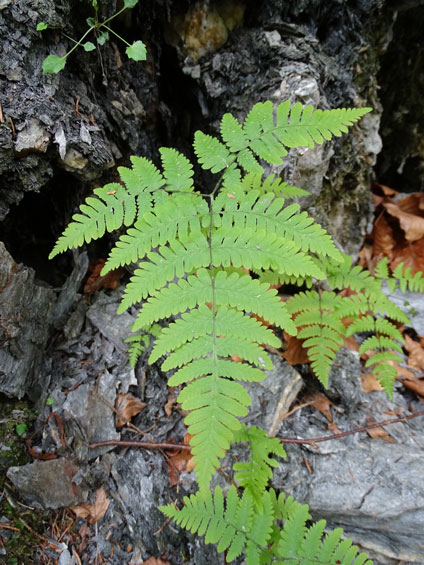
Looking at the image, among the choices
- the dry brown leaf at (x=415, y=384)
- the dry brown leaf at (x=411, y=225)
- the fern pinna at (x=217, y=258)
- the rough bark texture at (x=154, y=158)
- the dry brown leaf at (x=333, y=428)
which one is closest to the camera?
the fern pinna at (x=217, y=258)

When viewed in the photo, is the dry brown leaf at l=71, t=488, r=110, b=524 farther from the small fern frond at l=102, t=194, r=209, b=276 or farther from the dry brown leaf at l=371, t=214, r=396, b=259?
the dry brown leaf at l=371, t=214, r=396, b=259

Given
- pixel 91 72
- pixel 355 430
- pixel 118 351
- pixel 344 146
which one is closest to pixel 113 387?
pixel 118 351

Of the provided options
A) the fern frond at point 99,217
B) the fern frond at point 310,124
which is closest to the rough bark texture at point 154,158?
the fern frond at point 99,217

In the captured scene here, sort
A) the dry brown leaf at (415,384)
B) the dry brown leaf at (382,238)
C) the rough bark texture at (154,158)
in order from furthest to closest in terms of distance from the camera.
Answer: the dry brown leaf at (382,238), the dry brown leaf at (415,384), the rough bark texture at (154,158)

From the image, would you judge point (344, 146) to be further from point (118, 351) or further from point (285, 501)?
point (285, 501)

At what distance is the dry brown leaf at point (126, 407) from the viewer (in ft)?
9.68

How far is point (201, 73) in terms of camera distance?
11.0ft

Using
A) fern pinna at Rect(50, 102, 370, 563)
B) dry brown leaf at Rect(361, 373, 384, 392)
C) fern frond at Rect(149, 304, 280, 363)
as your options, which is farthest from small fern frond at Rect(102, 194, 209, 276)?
dry brown leaf at Rect(361, 373, 384, 392)

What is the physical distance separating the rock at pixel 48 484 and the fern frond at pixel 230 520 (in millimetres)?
778

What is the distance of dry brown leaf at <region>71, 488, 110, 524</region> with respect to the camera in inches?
106

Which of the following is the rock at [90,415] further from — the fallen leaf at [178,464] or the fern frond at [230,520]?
the fern frond at [230,520]

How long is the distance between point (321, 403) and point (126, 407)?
1656 millimetres

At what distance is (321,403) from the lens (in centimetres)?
328

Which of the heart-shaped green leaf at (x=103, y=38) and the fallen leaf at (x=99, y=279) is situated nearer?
the heart-shaped green leaf at (x=103, y=38)
